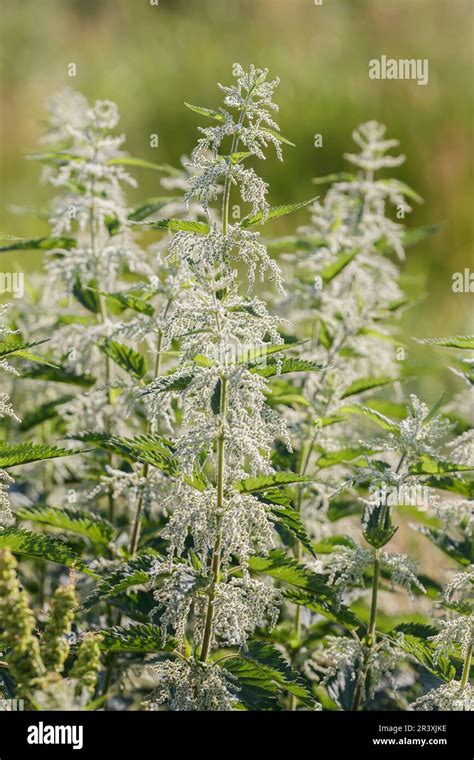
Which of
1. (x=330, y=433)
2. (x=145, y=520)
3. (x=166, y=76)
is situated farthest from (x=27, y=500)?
(x=166, y=76)

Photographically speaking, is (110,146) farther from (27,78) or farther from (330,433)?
(27,78)

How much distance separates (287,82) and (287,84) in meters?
0.06

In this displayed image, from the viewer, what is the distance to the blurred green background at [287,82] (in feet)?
33.6

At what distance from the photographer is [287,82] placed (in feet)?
40.5

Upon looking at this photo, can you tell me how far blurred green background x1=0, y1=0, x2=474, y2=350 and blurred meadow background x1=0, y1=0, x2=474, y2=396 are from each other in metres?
0.02

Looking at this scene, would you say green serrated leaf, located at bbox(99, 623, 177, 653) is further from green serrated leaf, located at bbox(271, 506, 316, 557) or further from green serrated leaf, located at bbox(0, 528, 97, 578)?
green serrated leaf, located at bbox(271, 506, 316, 557)

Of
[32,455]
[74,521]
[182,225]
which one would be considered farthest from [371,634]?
[182,225]

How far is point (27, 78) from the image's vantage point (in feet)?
42.5

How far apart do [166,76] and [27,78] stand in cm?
187

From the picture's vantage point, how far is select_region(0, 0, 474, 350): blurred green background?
10.2 meters

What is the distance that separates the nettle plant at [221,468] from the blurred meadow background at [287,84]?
4008mm

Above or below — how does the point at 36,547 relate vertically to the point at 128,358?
below

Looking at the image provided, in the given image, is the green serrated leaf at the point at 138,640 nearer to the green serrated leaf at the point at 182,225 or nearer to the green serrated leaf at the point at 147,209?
the green serrated leaf at the point at 182,225

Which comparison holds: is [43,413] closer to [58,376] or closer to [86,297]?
[58,376]
